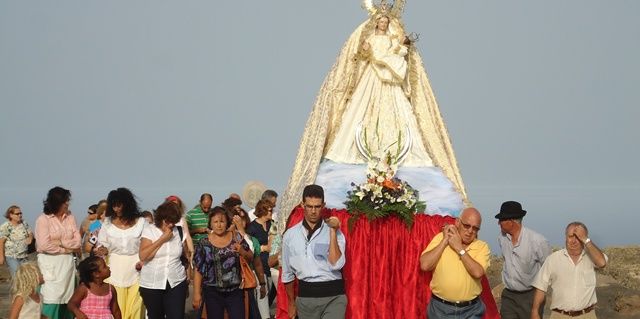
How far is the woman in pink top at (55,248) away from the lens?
11555 millimetres

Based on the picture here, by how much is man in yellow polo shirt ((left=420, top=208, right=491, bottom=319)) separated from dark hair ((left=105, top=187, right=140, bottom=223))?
136 inches

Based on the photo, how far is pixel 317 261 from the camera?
9.34 metres

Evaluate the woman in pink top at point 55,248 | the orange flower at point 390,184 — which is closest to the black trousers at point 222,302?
the orange flower at point 390,184

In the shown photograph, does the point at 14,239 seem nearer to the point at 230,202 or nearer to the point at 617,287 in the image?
the point at 230,202

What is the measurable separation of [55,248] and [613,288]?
8860 millimetres

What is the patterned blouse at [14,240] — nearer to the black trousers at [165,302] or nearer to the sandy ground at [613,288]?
the sandy ground at [613,288]

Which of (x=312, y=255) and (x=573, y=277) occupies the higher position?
(x=312, y=255)

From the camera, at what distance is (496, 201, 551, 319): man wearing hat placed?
10070mm

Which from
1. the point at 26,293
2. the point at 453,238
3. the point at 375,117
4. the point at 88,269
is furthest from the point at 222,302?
the point at 375,117

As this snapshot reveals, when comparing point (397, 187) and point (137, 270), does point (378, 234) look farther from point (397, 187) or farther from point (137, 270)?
point (137, 270)

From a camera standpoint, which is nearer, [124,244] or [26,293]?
[26,293]

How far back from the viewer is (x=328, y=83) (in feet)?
43.3

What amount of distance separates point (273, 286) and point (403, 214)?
3.01m

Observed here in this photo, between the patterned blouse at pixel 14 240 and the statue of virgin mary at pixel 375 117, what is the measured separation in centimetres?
351
